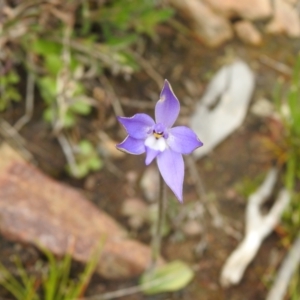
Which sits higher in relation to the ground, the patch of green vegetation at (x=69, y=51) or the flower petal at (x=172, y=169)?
the flower petal at (x=172, y=169)

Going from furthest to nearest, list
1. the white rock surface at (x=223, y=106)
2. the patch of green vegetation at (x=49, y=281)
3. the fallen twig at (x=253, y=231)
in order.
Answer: the white rock surface at (x=223, y=106) < the fallen twig at (x=253, y=231) < the patch of green vegetation at (x=49, y=281)

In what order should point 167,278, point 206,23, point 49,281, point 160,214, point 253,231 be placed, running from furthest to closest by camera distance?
point 206,23, point 253,231, point 167,278, point 49,281, point 160,214

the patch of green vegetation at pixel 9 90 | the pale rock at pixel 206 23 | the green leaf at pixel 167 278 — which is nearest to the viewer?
the green leaf at pixel 167 278

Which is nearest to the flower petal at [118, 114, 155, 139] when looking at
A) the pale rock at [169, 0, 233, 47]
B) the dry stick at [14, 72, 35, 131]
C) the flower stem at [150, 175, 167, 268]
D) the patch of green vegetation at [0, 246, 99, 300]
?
the flower stem at [150, 175, 167, 268]

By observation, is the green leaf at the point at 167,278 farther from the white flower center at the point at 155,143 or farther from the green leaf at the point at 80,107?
the white flower center at the point at 155,143

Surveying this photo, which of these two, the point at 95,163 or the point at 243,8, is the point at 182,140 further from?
the point at 243,8

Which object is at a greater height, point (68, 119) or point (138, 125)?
point (138, 125)

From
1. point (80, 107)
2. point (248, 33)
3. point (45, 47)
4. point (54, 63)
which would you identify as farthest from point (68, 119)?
point (248, 33)

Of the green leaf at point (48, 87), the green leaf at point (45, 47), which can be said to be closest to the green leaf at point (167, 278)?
the green leaf at point (48, 87)

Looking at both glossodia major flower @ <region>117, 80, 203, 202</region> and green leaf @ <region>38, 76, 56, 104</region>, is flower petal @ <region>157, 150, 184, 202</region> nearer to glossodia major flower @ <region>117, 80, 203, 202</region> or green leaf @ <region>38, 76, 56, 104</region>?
glossodia major flower @ <region>117, 80, 203, 202</region>
